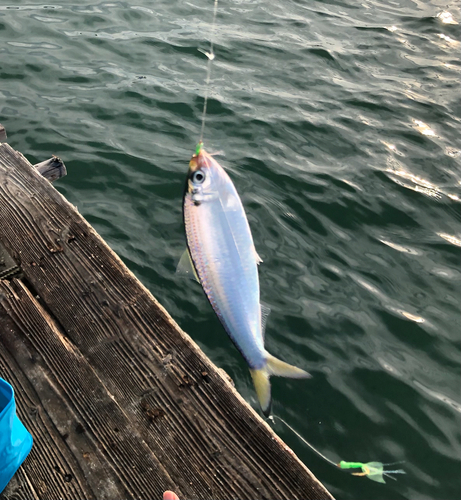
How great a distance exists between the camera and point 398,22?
1019 cm

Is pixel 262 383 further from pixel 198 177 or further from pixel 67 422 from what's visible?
pixel 67 422

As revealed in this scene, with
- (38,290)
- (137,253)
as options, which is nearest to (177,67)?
(137,253)

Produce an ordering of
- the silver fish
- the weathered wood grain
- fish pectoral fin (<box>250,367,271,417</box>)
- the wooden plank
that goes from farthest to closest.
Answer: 1. the weathered wood grain
2. the wooden plank
3. fish pectoral fin (<box>250,367,271,417</box>)
4. the silver fish

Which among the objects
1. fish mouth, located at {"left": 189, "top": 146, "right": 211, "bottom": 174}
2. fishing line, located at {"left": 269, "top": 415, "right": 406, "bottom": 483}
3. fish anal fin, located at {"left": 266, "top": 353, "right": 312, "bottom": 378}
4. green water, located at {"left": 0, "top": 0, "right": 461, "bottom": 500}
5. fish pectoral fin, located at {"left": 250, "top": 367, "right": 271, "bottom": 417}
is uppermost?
fish mouth, located at {"left": 189, "top": 146, "right": 211, "bottom": 174}

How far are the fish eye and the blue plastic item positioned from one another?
1211 mm

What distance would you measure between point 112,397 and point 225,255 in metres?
1.29

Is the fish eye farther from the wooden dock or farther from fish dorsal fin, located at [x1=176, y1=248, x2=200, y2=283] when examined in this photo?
the wooden dock

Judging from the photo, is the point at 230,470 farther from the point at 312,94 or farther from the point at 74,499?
the point at 312,94

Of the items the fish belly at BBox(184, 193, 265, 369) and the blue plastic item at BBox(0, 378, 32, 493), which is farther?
the blue plastic item at BBox(0, 378, 32, 493)

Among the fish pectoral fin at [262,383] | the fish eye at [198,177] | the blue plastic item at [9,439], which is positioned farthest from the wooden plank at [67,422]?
the fish eye at [198,177]

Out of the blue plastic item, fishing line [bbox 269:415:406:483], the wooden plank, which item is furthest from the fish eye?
fishing line [bbox 269:415:406:483]

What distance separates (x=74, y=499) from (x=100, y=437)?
1.02 feet

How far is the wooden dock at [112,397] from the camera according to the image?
227 cm

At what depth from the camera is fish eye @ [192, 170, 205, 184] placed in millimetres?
1798
